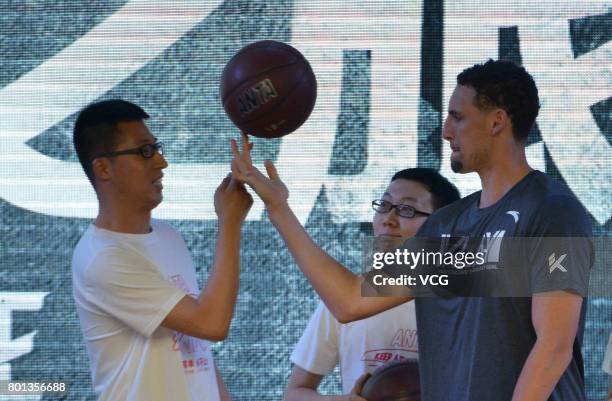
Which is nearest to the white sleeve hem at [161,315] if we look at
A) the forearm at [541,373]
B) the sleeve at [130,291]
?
the sleeve at [130,291]

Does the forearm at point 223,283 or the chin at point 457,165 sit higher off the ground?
the chin at point 457,165

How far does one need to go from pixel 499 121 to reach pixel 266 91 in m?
0.58

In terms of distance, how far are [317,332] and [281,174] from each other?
762 mm

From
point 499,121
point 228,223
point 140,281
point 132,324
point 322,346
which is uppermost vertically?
point 499,121

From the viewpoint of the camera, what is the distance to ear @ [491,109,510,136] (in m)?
2.48

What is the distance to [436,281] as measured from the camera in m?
2.51

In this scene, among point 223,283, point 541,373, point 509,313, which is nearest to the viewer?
point 541,373

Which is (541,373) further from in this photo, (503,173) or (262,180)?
(262,180)

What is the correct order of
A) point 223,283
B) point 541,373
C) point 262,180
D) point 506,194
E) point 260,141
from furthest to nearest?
point 260,141 < point 223,283 < point 262,180 < point 506,194 < point 541,373

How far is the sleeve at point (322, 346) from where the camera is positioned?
3.21 m

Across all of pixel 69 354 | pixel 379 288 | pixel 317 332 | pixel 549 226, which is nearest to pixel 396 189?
pixel 317 332

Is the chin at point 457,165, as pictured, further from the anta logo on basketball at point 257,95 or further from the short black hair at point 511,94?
the anta logo on basketball at point 257,95

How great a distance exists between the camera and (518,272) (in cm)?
233

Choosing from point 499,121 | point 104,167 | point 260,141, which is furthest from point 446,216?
point 260,141
